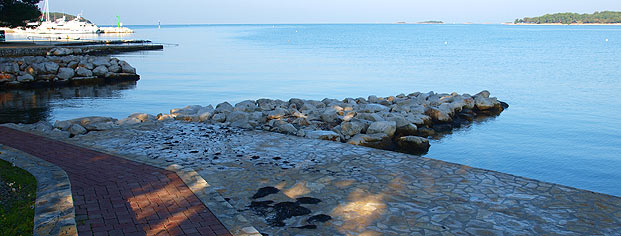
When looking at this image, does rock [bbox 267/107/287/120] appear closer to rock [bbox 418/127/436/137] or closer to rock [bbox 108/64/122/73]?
rock [bbox 418/127/436/137]

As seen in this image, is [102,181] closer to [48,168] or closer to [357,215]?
[48,168]

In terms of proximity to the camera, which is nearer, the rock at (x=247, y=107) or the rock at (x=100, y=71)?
the rock at (x=247, y=107)

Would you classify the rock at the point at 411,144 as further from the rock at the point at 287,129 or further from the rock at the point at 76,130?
the rock at the point at 76,130

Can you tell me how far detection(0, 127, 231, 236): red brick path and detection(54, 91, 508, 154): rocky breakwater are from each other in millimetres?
4157

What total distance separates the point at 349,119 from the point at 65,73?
19.4 meters

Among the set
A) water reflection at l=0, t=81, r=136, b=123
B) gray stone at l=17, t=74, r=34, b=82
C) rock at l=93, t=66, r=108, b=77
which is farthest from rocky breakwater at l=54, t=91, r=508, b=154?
rock at l=93, t=66, r=108, b=77

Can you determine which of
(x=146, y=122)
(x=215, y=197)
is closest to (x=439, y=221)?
(x=215, y=197)

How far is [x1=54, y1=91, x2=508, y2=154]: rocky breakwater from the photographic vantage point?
13633 mm

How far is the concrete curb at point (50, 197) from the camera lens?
18.3 feet

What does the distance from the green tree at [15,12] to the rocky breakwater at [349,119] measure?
47.4 feet

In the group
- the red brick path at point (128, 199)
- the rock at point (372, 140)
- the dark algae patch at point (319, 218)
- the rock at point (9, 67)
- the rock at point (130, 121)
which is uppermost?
the rock at point (9, 67)

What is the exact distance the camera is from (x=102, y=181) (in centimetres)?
789

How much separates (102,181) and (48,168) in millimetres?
1125

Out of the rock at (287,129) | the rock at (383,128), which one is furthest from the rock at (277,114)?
the rock at (383,128)
